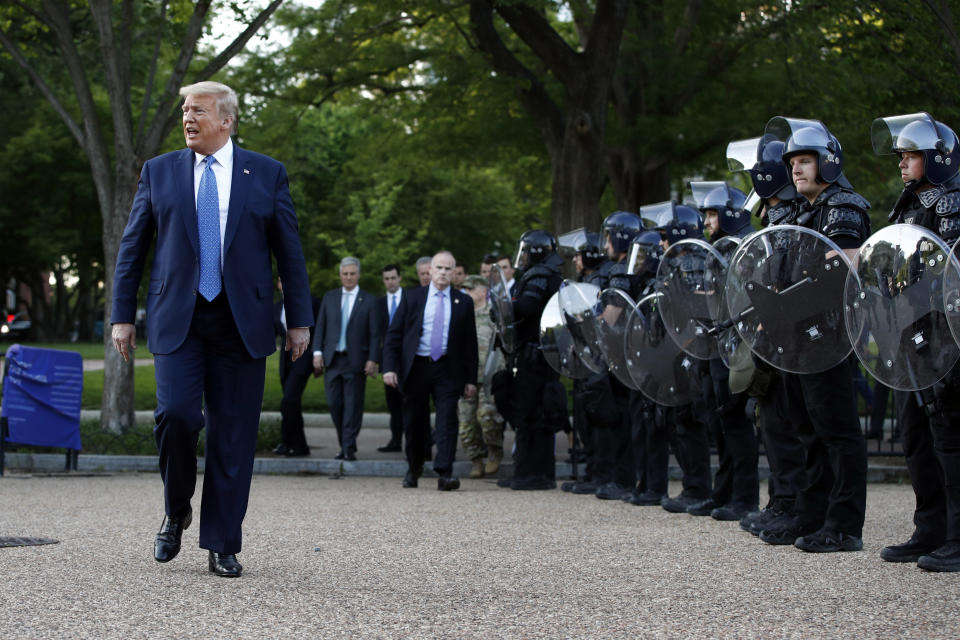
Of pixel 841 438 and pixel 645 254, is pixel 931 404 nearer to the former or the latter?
pixel 841 438

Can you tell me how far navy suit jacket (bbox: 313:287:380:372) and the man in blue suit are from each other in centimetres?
679

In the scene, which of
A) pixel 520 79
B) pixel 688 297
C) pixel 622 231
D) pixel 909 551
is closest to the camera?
pixel 909 551

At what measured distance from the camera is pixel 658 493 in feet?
31.4

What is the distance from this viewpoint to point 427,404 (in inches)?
437

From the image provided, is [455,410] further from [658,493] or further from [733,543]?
[733,543]

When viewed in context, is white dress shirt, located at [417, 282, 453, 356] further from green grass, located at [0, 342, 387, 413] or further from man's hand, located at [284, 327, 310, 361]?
green grass, located at [0, 342, 387, 413]

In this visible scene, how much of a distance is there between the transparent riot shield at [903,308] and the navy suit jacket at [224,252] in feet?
8.29

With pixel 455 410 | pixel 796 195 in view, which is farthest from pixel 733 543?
pixel 455 410

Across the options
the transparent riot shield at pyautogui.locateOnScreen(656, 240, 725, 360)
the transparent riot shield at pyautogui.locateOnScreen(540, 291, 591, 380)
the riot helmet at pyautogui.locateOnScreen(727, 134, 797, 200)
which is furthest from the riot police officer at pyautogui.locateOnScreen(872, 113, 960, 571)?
the transparent riot shield at pyautogui.locateOnScreen(540, 291, 591, 380)

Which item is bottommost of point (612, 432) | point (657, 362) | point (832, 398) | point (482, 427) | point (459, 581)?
point (459, 581)

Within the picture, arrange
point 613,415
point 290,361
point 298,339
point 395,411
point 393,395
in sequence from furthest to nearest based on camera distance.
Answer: point 395,411, point 393,395, point 290,361, point 613,415, point 298,339

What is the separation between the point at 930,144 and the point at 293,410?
8.31 meters

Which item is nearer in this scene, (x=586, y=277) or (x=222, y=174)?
(x=222, y=174)

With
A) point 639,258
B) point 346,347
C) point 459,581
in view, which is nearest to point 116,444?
point 346,347
